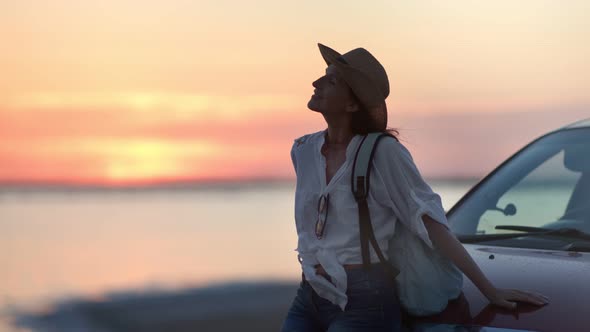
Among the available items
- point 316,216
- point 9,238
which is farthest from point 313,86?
point 9,238

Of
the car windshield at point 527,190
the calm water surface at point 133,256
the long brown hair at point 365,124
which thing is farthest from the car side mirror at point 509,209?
the calm water surface at point 133,256

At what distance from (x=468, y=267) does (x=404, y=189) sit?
0.37 metres

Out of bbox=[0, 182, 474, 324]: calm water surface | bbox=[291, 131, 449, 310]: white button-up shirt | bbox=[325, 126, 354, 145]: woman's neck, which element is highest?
bbox=[325, 126, 354, 145]: woman's neck

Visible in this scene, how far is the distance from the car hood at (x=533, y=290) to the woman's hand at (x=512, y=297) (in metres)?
0.02

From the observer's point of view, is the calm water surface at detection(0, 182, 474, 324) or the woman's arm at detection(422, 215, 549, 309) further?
the calm water surface at detection(0, 182, 474, 324)

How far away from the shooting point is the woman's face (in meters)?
4.55

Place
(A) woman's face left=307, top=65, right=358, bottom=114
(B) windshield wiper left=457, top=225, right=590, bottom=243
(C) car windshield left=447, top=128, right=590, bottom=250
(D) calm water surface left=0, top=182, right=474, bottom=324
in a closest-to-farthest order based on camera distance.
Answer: (A) woman's face left=307, top=65, right=358, bottom=114 → (B) windshield wiper left=457, top=225, right=590, bottom=243 → (C) car windshield left=447, top=128, right=590, bottom=250 → (D) calm water surface left=0, top=182, right=474, bottom=324

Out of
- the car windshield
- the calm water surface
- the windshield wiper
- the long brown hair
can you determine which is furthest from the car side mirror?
the calm water surface

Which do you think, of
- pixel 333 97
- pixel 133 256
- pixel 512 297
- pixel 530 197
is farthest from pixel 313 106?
pixel 133 256

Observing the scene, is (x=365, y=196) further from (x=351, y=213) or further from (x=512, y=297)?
(x=512, y=297)

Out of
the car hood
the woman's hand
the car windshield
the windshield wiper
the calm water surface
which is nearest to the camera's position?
the car hood

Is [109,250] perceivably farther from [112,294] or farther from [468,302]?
[468,302]

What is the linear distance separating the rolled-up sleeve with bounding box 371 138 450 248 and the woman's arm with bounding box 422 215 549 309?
29 millimetres

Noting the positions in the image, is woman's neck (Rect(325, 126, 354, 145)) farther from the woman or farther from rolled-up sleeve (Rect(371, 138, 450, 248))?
rolled-up sleeve (Rect(371, 138, 450, 248))
